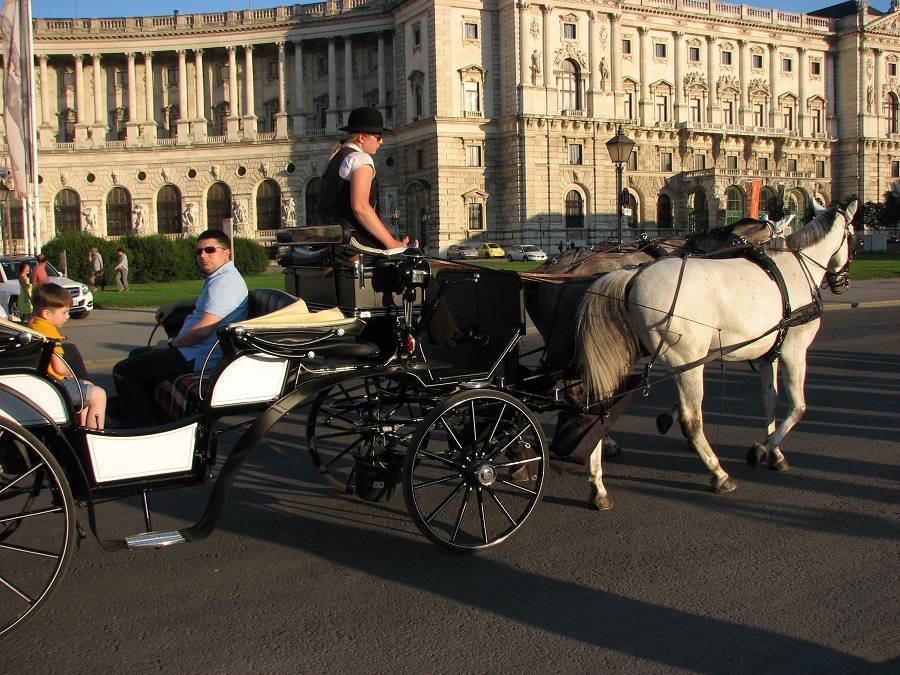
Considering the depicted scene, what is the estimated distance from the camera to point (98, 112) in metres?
72.6

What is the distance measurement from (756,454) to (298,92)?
70.3 metres

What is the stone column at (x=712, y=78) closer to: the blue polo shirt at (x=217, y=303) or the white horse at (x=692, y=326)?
the white horse at (x=692, y=326)

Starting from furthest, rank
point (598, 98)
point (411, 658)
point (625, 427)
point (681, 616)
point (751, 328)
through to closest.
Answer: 1. point (598, 98)
2. point (625, 427)
3. point (751, 328)
4. point (681, 616)
5. point (411, 658)

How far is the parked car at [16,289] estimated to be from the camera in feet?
66.9

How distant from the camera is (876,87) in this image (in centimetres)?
7931

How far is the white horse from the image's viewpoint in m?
5.80

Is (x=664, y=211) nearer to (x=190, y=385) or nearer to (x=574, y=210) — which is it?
(x=574, y=210)

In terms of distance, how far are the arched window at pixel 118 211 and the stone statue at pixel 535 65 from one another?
1316 inches

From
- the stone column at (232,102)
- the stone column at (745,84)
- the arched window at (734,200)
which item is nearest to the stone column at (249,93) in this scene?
the stone column at (232,102)

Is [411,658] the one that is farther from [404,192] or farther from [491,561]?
[404,192]

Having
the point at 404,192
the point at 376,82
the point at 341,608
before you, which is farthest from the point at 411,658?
the point at 376,82

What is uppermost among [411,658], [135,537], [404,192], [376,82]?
[376,82]

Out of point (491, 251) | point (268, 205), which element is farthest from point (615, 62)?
point (268, 205)

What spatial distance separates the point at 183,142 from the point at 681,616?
72409 millimetres
